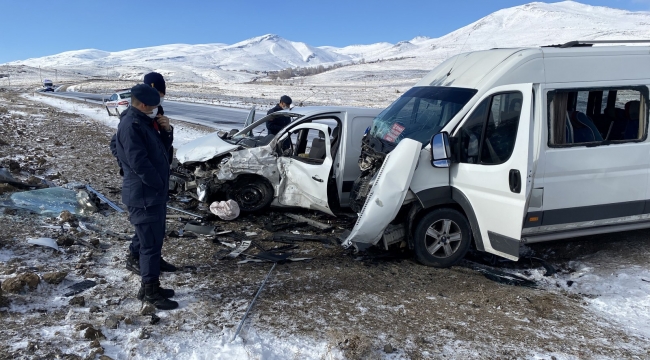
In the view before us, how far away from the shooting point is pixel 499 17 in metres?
166

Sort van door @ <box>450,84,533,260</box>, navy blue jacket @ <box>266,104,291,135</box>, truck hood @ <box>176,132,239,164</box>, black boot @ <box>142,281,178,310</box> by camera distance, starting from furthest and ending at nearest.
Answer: navy blue jacket @ <box>266,104,291,135</box>
truck hood @ <box>176,132,239,164</box>
van door @ <box>450,84,533,260</box>
black boot @ <box>142,281,178,310</box>

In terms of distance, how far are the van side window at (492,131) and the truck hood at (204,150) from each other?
359 cm

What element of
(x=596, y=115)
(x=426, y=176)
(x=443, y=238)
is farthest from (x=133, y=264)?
(x=596, y=115)

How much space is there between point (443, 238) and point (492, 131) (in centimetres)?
127

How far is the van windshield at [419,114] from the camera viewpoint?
17.4 ft

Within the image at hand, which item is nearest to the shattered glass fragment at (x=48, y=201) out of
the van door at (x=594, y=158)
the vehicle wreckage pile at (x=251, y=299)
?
the vehicle wreckage pile at (x=251, y=299)

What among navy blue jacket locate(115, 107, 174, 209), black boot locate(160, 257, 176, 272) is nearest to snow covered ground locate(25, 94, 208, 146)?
black boot locate(160, 257, 176, 272)

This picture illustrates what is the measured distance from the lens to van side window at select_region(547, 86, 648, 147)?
5117mm

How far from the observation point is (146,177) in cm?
387

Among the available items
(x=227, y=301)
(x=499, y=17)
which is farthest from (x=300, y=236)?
(x=499, y=17)

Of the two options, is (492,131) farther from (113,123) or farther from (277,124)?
(113,123)

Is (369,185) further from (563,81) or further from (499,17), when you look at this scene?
(499,17)

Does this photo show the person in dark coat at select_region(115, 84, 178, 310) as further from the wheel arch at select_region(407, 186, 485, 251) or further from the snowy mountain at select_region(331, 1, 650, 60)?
the snowy mountain at select_region(331, 1, 650, 60)

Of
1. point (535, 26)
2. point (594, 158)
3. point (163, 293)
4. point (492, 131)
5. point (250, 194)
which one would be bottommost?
point (163, 293)
